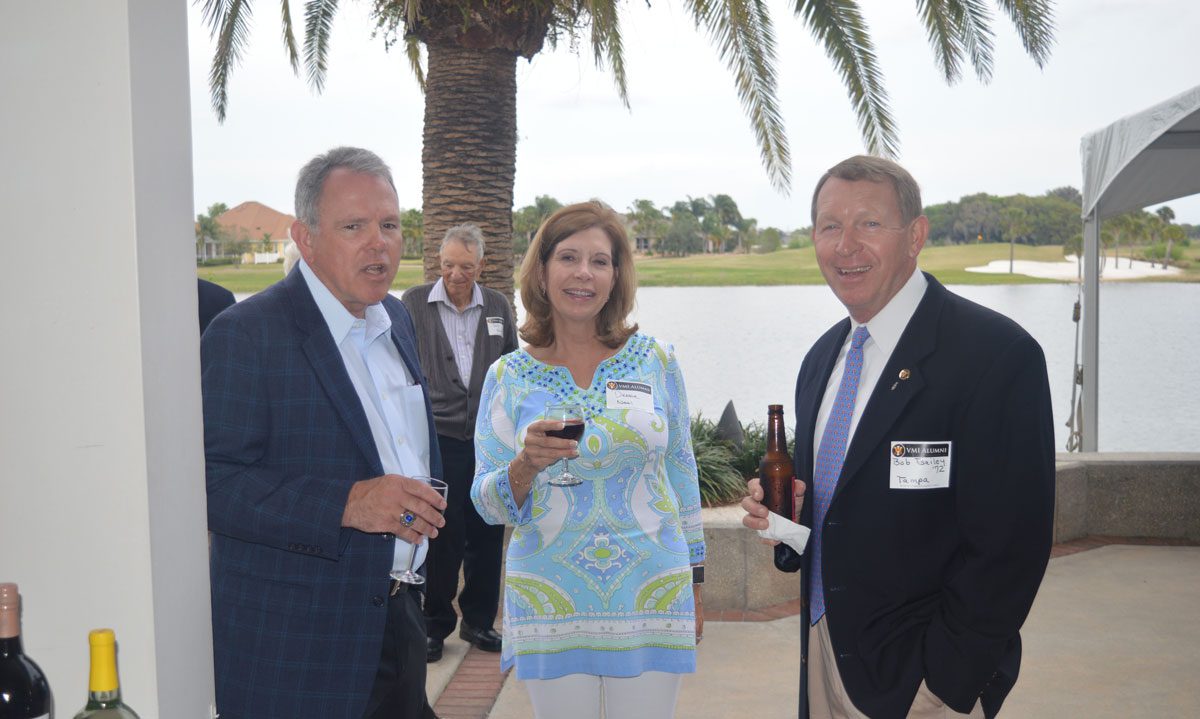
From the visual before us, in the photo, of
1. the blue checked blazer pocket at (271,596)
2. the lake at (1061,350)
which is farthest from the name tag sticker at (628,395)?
the lake at (1061,350)

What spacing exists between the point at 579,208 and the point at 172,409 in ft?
5.08

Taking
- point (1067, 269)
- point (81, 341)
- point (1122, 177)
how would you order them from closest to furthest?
1. point (81, 341)
2. point (1122, 177)
3. point (1067, 269)

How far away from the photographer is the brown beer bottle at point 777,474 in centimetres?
245

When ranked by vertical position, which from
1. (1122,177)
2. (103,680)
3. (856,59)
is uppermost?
(856,59)

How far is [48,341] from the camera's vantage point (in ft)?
4.63

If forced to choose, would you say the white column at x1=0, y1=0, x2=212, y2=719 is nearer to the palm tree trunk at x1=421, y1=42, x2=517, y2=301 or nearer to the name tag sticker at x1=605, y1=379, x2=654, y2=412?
the name tag sticker at x1=605, y1=379, x2=654, y2=412

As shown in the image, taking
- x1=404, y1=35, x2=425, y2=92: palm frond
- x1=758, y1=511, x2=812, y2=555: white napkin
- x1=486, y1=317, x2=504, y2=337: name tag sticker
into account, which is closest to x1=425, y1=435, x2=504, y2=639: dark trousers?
x1=486, y1=317, x2=504, y2=337: name tag sticker

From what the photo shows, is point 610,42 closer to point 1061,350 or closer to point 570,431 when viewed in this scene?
point 570,431

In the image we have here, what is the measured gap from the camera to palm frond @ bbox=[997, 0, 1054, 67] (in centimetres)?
663

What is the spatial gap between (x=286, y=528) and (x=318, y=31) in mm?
7701

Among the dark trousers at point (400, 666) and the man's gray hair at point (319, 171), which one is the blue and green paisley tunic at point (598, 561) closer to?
the dark trousers at point (400, 666)

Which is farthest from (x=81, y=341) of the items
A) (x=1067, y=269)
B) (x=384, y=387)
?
(x=1067, y=269)

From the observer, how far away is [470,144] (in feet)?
22.0

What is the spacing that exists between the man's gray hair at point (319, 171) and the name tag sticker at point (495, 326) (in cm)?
281
